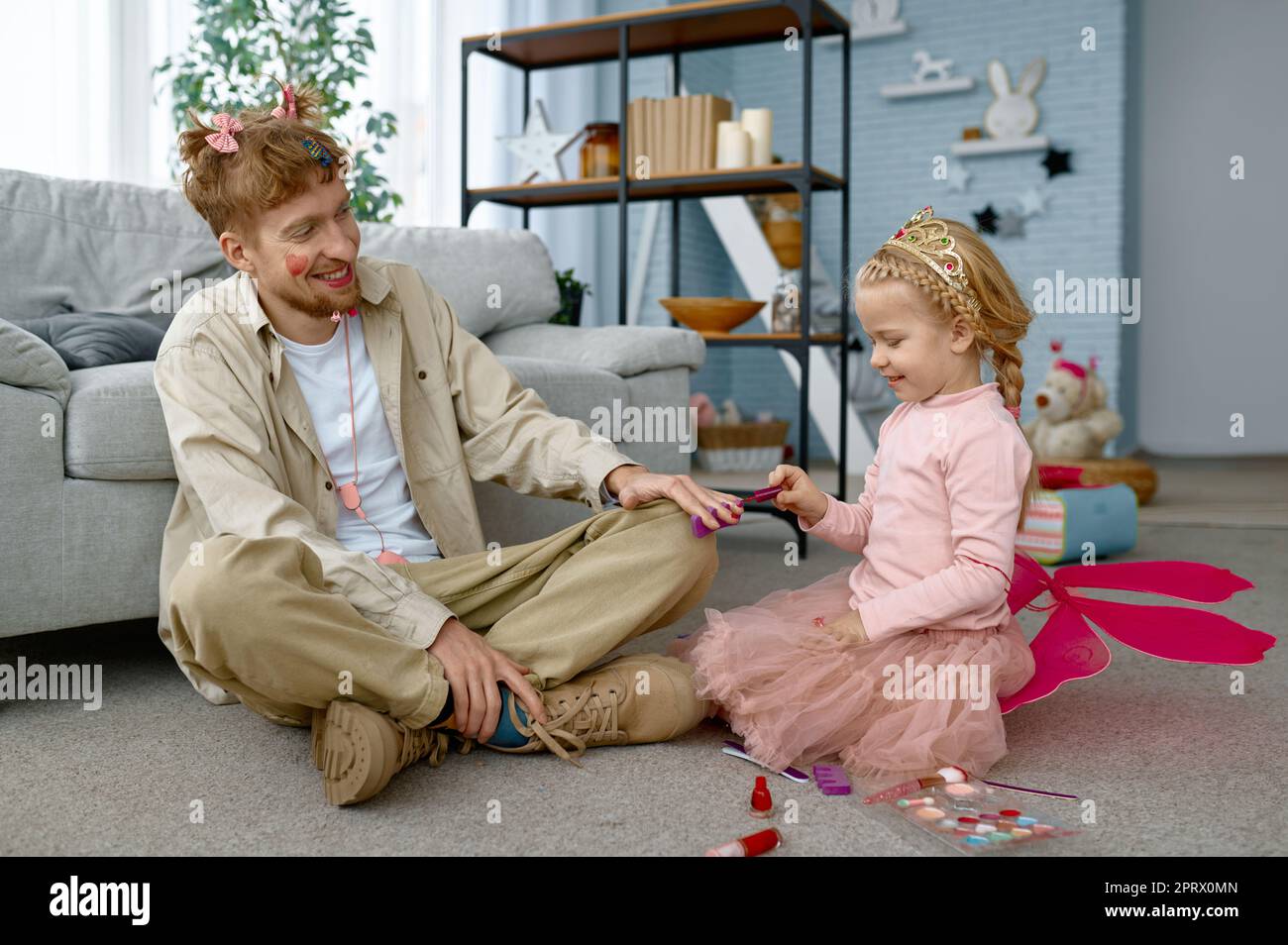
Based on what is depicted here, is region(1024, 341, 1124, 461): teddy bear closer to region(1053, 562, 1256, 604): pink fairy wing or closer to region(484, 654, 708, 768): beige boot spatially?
region(1053, 562, 1256, 604): pink fairy wing

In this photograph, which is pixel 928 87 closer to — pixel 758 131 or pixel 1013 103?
pixel 1013 103

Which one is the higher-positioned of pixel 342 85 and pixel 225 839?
pixel 342 85

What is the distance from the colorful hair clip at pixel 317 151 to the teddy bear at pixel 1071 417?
281cm

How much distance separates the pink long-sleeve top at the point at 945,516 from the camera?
4.65ft

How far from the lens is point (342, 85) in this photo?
4086 mm

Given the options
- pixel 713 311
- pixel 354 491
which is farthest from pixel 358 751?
pixel 713 311

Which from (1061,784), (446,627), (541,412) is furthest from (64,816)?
(1061,784)

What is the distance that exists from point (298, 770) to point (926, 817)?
72 centimetres

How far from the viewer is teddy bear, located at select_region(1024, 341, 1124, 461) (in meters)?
3.82

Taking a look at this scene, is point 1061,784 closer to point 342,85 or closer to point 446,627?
point 446,627

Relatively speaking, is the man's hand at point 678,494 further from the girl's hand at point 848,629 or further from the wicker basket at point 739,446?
the wicker basket at point 739,446

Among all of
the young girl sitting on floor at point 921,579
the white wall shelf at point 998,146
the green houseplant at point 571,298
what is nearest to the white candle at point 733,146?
the green houseplant at point 571,298

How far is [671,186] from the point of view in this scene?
3.20 meters

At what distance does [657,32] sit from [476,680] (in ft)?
7.77
